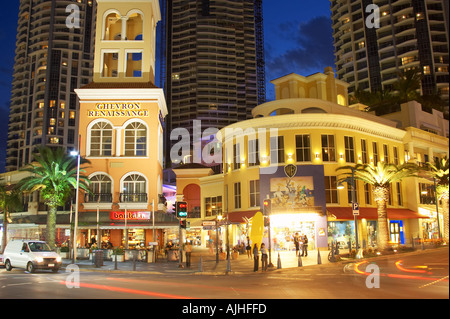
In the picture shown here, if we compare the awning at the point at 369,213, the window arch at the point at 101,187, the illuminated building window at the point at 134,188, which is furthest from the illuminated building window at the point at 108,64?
the awning at the point at 369,213

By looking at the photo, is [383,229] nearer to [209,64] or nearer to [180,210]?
[180,210]

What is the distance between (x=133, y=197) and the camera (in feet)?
136

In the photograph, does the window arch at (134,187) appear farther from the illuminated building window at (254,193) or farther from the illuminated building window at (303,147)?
the illuminated building window at (303,147)

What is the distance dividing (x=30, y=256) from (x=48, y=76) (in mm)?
102162

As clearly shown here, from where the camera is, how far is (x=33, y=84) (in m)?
117

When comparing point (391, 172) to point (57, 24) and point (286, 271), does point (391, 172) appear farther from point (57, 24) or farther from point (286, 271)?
point (57, 24)

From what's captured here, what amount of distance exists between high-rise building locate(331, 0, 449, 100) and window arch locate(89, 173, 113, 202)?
73423 mm

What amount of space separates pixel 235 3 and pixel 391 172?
108551 millimetres

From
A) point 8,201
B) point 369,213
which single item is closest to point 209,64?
point 8,201

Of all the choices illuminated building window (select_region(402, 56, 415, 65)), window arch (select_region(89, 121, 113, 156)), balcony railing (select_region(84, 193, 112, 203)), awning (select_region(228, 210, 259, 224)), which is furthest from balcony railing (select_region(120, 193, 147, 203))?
illuminated building window (select_region(402, 56, 415, 65))

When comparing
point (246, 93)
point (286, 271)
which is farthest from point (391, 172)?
point (246, 93)

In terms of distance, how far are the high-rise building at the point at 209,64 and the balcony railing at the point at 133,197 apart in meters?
80.9

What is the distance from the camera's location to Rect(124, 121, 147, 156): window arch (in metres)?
42.9

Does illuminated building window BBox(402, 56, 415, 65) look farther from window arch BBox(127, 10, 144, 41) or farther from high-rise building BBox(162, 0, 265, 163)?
window arch BBox(127, 10, 144, 41)
